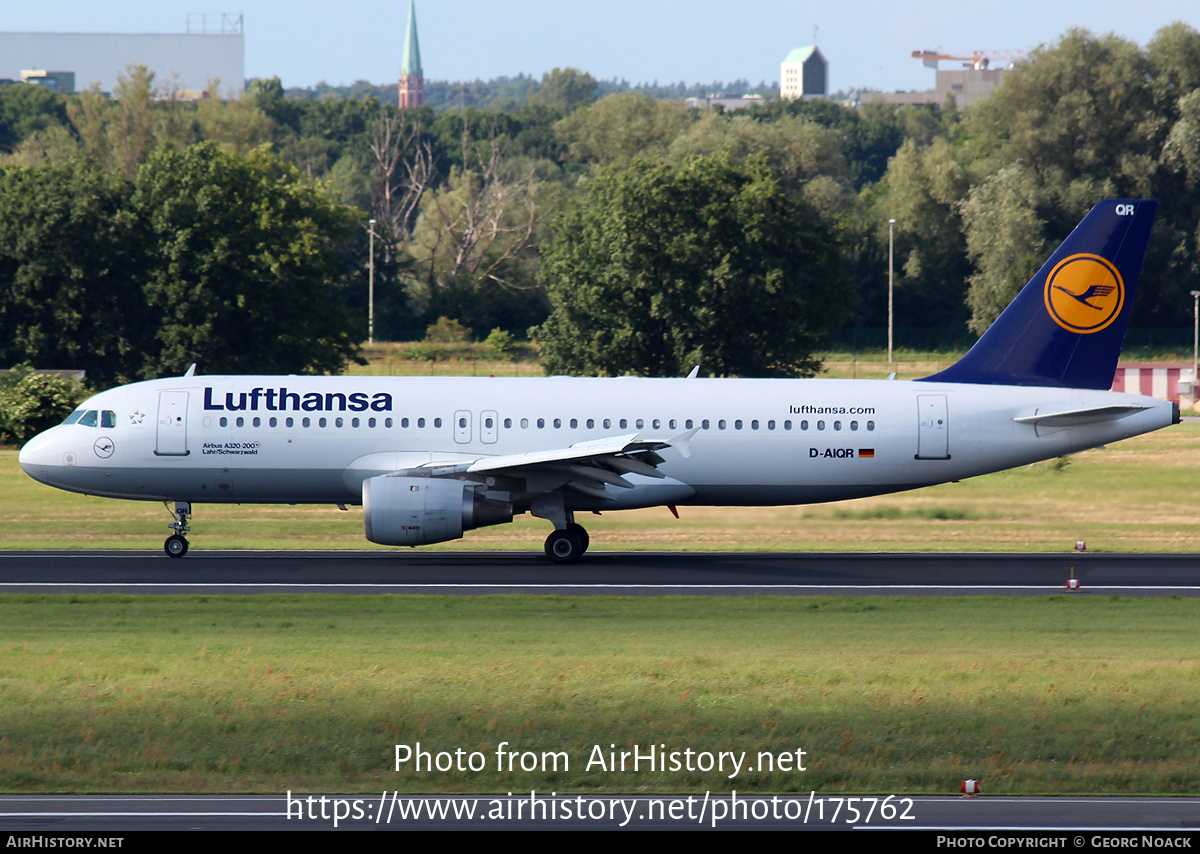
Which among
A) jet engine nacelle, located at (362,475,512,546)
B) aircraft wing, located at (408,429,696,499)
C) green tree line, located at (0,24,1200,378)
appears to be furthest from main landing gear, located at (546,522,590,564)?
green tree line, located at (0,24,1200,378)

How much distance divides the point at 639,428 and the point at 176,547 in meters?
11.0

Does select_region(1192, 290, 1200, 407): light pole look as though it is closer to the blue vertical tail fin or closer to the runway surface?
the blue vertical tail fin

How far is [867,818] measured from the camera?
41.1 ft

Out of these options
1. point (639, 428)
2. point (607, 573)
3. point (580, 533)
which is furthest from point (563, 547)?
point (639, 428)

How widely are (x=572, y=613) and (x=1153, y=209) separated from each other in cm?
1844

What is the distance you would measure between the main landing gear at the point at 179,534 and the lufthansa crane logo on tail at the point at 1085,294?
2109cm

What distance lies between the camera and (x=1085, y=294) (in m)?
32.4

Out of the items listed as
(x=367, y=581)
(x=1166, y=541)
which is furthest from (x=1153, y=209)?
(x=367, y=581)

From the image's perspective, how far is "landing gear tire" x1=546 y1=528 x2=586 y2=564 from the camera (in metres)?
30.6

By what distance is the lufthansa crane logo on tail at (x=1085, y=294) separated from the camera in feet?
106

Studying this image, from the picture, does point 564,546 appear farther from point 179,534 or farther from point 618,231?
point 618,231

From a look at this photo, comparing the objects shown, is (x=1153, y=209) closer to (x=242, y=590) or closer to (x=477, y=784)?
(x=242, y=590)

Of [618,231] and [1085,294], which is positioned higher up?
[618,231]

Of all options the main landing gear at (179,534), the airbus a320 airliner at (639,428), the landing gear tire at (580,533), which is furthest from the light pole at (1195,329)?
the main landing gear at (179,534)
